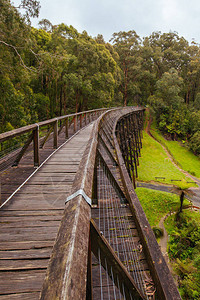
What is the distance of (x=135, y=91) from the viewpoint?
35.4 meters

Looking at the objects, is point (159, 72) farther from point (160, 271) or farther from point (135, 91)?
point (160, 271)

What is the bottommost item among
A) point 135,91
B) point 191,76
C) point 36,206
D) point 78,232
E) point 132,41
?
point 36,206

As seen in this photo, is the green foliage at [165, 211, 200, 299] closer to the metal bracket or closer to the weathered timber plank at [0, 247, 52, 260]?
the weathered timber plank at [0, 247, 52, 260]

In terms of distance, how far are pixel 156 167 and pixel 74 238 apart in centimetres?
1939

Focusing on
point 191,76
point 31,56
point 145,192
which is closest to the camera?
point 145,192

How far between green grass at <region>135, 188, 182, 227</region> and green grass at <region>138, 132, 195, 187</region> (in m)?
1.37

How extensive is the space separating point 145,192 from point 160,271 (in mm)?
13548

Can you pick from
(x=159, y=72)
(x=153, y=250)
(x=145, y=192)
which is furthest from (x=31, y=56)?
(x=159, y=72)

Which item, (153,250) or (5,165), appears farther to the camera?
(5,165)

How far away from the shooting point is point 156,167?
19.1m

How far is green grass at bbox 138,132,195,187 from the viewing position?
16.8 m

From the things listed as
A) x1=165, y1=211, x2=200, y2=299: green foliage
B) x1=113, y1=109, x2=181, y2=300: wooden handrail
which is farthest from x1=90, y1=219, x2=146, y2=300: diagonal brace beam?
x1=165, y1=211, x2=200, y2=299: green foliage

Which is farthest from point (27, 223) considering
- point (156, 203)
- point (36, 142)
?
point (156, 203)

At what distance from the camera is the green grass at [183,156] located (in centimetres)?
2038
